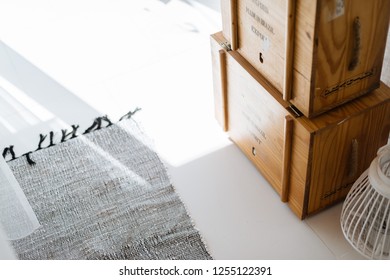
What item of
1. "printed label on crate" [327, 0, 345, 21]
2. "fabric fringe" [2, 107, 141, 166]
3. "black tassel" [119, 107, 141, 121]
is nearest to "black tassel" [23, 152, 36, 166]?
"fabric fringe" [2, 107, 141, 166]

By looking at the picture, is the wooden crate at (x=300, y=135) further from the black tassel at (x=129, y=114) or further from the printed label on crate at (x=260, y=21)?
the black tassel at (x=129, y=114)

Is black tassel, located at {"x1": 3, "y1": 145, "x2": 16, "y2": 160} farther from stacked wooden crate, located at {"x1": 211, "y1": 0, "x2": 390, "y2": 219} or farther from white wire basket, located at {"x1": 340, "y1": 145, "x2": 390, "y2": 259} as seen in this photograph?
white wire basket, located at {"x1": 340, "y1": 145, "x2": 390, "y2": 259}

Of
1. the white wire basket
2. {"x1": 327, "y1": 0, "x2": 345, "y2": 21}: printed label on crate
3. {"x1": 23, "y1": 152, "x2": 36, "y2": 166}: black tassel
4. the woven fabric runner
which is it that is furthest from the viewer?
{"x1": 23, "y1": 152, "x2": 36, "y2": 166}: black tassel

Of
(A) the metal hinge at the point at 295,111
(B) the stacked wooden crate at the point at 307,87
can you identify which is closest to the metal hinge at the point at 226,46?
(B) the stacked wooden crate at the point at 307,87

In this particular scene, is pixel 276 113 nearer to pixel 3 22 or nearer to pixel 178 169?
pixel 178 169

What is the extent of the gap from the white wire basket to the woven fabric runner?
42 centimetres

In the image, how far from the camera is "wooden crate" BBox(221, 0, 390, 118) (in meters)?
1.16

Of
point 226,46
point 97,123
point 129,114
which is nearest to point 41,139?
point 97,123

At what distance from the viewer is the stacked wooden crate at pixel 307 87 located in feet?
3.91

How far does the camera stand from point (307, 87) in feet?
4.14

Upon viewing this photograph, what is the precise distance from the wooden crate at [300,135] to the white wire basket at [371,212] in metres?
0.08

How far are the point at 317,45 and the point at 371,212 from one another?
50 cm

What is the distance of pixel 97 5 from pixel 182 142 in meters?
1.11
